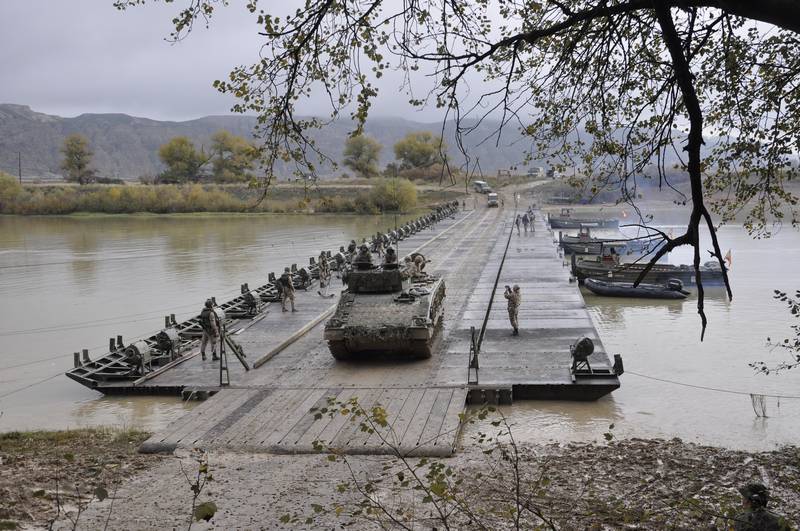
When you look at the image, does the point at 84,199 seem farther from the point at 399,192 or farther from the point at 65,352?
the point at 65,352

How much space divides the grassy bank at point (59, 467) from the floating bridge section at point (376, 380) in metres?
0.73

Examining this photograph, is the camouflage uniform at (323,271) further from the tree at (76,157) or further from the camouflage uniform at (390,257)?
the tree at (76,157)

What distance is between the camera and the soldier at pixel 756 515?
623 cm

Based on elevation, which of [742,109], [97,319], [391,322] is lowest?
[97,319]

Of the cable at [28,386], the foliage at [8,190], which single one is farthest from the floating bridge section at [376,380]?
the foliage at [8,190]

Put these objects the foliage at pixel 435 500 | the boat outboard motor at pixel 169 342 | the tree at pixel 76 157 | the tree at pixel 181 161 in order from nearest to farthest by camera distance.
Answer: the foliage at pixel 435 500 → the boat outboard motor at pixel 169 342 → the tree at pixel 181 161 → the tree at pixel 76 157

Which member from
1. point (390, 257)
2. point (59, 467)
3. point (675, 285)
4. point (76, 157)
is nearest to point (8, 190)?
point (76, 157)

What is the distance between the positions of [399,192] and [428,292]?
65.2 metres

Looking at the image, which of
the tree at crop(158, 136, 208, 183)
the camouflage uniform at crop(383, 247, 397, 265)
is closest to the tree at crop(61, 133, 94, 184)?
the tree at crop(158, 136, 208, 183)

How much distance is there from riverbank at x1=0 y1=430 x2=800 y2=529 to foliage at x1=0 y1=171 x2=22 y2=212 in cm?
8993

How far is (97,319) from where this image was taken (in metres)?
27.5

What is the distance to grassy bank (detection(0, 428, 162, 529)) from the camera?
891cm

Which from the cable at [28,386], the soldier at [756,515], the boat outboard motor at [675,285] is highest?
the soldier at [756,515]

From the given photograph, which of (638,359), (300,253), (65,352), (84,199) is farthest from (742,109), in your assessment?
(84,199)
